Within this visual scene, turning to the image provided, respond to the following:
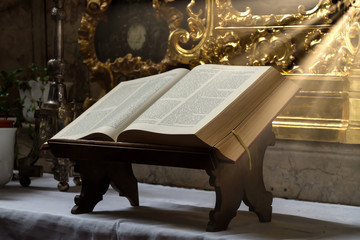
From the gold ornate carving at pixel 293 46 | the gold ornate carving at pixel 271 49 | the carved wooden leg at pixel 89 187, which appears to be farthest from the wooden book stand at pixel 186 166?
the gold ornate carving at pixel 271 49

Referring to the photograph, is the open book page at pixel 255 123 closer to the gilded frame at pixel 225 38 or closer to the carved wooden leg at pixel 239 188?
the carved wooden leg at pixel 239 188

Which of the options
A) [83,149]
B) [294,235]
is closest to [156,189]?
[83,149]

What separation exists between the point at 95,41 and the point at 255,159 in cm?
143

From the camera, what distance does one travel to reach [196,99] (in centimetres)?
160

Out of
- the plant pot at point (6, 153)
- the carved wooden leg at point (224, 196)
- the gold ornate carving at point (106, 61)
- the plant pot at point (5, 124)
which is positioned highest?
the gold ornate carving at point (106, 61)

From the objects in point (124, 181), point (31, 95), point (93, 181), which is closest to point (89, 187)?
point (93, 181)

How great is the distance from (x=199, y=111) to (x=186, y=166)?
0.49ft

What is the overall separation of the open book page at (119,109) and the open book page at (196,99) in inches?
2.6

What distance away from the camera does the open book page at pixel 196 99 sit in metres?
1.50

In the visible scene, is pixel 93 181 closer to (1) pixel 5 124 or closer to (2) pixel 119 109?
(2) pixel 119 109

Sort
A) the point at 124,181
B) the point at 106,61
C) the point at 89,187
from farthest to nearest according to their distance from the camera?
1. the point at 106,61
2. the point at 124,181
3. the point at 89,187

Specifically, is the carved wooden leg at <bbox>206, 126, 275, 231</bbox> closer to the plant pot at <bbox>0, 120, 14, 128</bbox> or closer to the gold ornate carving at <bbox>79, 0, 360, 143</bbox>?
the gold ornate carving at <bbox>79, 0, 360, 143</bbox>

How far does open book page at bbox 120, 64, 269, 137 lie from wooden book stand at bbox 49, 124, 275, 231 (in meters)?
0.07

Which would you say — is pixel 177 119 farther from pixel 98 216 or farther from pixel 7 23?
pixel 7 23
